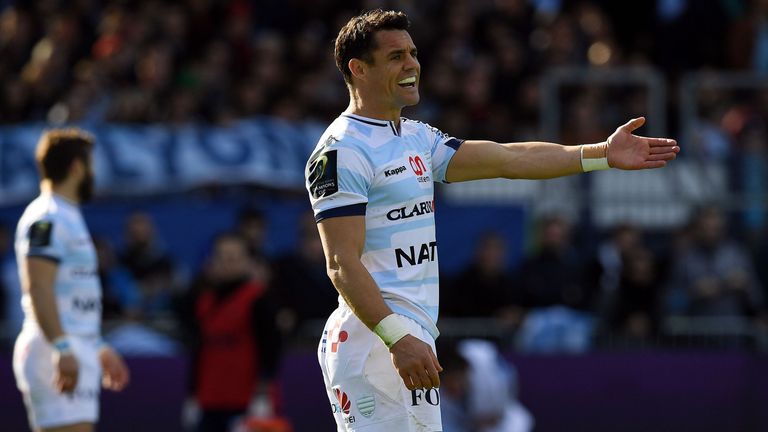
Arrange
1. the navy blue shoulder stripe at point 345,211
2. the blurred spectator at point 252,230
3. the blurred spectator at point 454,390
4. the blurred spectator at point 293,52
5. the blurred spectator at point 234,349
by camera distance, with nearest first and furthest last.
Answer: the navy blue shoulder stripe at point 345,211
the blurred spectator at point 454,390
the blurred spectator at point 234,349
the blurred spectator at point 252,230
the blurred spectator at point 293,52

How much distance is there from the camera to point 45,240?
8.93 meters

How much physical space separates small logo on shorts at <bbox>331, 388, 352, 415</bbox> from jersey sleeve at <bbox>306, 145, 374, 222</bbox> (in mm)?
788

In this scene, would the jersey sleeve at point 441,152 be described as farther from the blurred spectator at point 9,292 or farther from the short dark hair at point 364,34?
the blurred spectator at point 9,292

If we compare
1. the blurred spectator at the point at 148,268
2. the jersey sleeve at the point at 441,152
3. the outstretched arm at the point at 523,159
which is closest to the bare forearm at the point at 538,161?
the outstretched arm at the point at 523,159

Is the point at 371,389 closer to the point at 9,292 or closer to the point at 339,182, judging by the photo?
the point at 339,182

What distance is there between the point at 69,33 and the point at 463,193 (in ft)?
16.0

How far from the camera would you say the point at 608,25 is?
61.1 feet

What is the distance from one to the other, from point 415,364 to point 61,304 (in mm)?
3579

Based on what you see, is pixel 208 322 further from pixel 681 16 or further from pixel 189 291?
pixel 681 16

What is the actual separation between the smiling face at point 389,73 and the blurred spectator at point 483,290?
7.24 m

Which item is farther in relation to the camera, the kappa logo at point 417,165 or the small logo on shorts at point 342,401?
the kappa logo at point 417,165

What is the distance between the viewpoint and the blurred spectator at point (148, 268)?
13891 mm

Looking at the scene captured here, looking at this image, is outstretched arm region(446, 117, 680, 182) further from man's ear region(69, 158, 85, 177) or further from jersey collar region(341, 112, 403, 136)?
man's ear region(69, 158, 85, 177)

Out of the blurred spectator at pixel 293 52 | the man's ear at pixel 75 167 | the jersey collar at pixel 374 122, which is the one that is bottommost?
the man's ear at pixel 75 167
